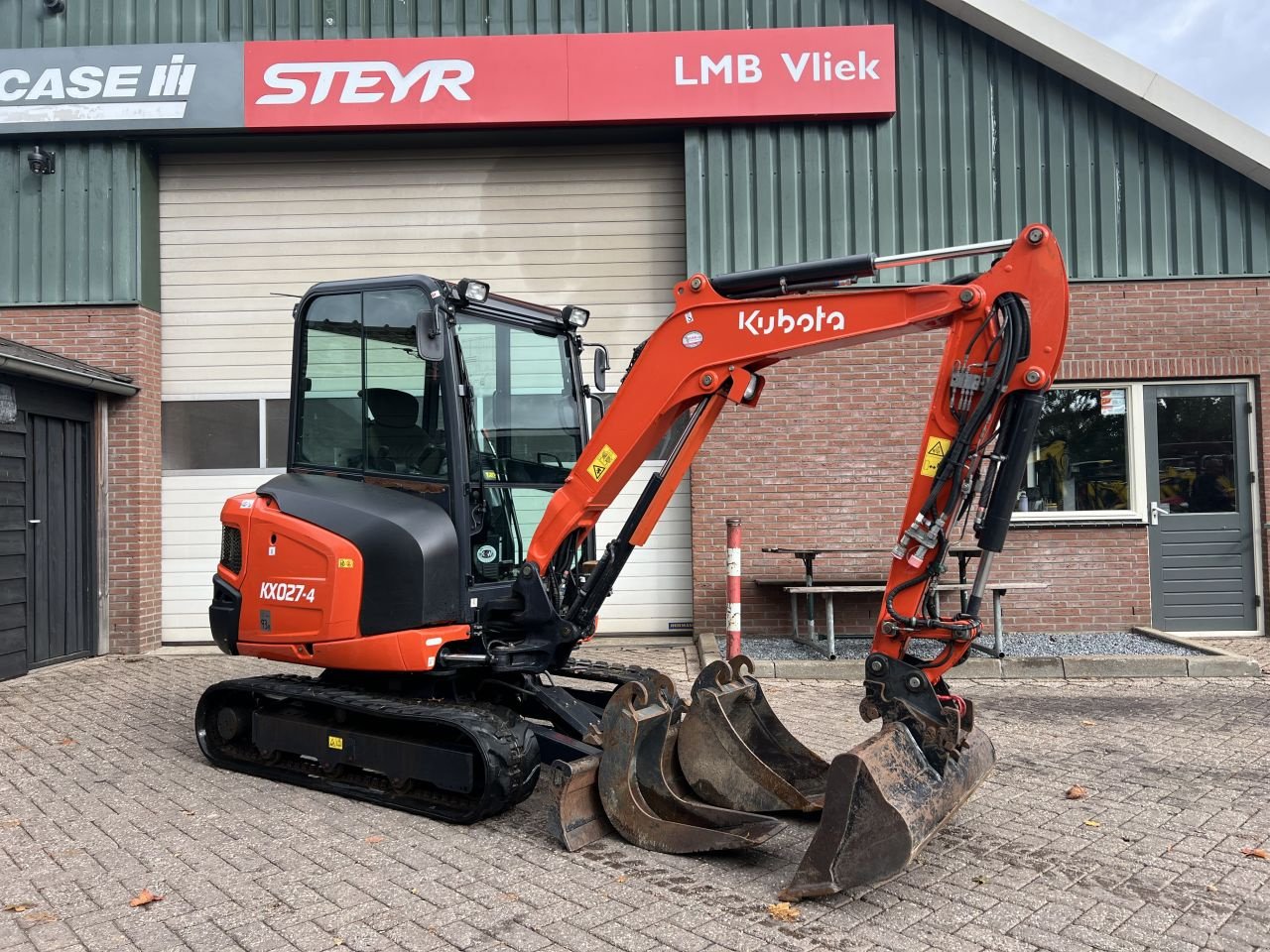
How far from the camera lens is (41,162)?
10.7m

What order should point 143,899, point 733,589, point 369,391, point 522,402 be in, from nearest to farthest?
point 143,899
point 369,391
point 522,402
point 733,589

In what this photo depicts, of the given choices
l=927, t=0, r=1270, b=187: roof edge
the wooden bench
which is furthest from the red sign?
the wooden bench

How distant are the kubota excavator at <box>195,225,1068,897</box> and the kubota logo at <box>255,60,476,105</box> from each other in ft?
17.5

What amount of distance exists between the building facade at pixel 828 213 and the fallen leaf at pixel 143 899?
276 inches

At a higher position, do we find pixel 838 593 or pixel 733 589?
pixel 733 589

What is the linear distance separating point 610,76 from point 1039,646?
7.08 m

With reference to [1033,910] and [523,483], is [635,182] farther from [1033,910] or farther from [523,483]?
[1033,910]

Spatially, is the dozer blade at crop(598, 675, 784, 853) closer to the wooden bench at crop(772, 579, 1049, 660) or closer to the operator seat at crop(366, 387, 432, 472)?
the operator seat at crop(366, 387, 432, 472)

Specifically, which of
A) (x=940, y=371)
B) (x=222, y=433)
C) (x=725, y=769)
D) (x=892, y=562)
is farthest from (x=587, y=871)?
(x=222, y=433)

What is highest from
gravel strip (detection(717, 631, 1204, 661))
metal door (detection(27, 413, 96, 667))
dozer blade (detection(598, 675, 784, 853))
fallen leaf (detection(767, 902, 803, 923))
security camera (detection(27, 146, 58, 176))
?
security camera (detection(27, 146, 58, 176))

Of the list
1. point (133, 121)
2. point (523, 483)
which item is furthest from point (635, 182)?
point (523, 483)

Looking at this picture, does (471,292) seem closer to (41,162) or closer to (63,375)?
(63,375)

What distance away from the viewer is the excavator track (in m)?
5.06

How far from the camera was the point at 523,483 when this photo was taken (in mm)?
5918
